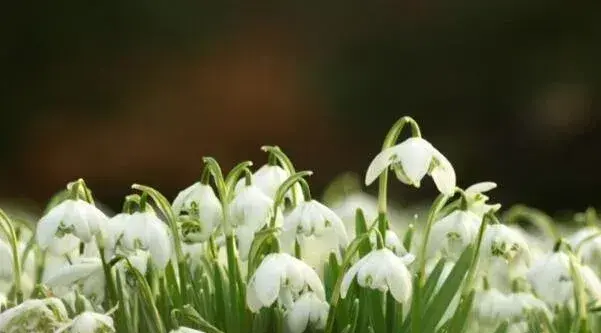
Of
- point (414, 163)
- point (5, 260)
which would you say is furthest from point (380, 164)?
point (5, 260)

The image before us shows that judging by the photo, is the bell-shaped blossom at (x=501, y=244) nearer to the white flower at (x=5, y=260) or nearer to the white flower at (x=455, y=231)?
the white flower at (x=455, y=231)

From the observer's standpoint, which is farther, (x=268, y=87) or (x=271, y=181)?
(x=268, y=87)

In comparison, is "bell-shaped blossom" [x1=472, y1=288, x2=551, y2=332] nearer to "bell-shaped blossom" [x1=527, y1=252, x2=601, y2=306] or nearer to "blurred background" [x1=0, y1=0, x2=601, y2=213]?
"bell-shaped blossom" [x1=527, y1=252, x2=601, y2=306]

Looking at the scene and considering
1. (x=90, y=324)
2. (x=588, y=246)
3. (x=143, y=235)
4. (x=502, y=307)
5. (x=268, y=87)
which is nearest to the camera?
(x=90, y=324)

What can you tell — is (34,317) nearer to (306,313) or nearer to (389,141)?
(306,313)

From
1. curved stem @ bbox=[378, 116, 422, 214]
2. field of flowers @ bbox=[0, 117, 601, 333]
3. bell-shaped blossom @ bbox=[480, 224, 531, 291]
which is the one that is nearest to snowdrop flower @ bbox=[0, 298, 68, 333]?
field of flowers @ bbox=[0, 117, 601, 333]

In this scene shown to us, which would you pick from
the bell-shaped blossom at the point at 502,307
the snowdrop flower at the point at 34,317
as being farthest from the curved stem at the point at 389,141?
the snowdrop flower at the point at 34,317

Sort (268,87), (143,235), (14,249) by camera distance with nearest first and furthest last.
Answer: (143,235) → (14,249) → (268,87)
